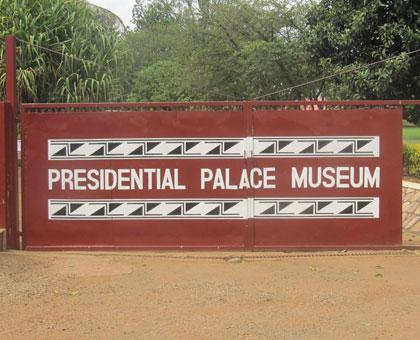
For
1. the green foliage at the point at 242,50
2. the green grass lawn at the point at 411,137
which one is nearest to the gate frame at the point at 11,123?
the green grass lawn at the point at 411,137

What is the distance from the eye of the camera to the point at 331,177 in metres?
6.69

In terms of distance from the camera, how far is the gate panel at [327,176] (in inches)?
262

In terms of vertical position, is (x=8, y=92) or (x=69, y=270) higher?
(x=8, y=92)

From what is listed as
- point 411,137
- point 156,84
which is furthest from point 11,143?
point 156,84

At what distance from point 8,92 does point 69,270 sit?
215 centimetres

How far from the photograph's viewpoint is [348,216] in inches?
266

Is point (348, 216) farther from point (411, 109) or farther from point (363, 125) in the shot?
point (411, 109)

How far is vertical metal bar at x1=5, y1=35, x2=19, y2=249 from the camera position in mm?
6613

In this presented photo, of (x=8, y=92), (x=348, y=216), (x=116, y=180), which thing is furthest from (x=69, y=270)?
(x=348, y=216)

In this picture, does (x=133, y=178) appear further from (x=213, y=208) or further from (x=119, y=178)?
(x=213, y=208)

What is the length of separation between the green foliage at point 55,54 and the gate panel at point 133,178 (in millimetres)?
5211

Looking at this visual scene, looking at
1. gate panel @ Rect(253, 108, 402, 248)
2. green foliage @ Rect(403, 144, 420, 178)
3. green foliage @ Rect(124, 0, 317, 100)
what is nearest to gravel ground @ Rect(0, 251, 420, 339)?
gate panel @ Rect(253, 108, 402, 248)

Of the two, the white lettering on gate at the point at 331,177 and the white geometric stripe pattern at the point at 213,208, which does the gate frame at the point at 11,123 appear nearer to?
the white geometric stripe pattern at the point at 213,208

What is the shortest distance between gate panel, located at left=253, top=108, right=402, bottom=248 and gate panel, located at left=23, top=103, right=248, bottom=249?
32cm
